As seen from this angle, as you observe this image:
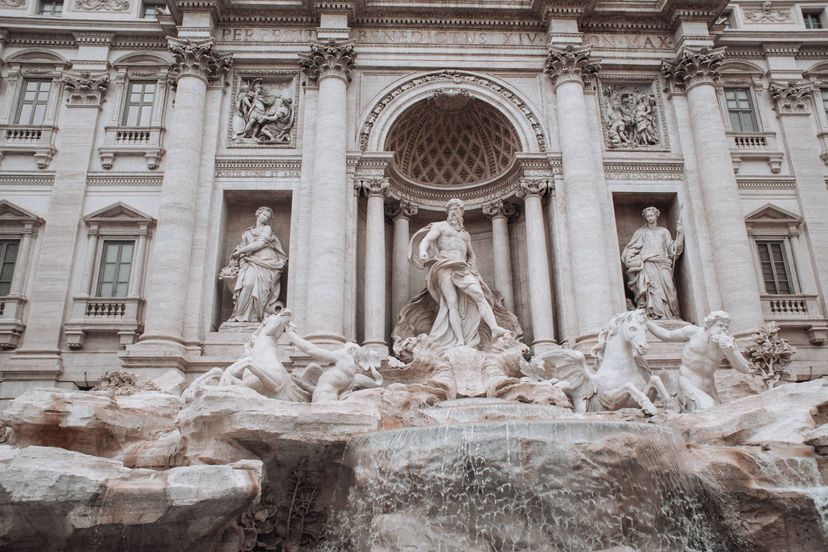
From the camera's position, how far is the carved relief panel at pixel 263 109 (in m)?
18.0

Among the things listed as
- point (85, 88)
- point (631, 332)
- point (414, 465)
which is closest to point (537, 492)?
point (414, 465)

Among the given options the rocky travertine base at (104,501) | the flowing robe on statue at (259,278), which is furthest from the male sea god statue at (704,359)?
the flowing robe on statue at (259,278)

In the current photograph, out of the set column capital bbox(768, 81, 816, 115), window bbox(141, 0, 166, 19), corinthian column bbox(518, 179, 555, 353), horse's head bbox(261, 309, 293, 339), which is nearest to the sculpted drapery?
horse's head bbox(261, 309, 293, 339)

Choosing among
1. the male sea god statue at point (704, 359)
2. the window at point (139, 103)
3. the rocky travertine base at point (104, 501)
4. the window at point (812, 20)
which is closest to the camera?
the rocky travertine base at point (104, 501)

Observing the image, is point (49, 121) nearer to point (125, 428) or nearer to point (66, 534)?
point (125, 428)

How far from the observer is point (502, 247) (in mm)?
18422

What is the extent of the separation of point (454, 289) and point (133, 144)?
34.5ft

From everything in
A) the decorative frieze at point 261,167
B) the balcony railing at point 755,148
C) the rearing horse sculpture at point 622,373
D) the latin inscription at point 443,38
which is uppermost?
the latin inscription at point 443,38

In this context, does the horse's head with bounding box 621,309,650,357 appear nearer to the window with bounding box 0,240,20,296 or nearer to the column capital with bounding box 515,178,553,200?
the column capital with bounding box 515,178,553,200

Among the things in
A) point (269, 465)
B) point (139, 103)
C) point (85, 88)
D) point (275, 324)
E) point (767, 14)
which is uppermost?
point (767, 14)

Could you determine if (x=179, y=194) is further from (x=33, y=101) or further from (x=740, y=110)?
(x=740, y=110)

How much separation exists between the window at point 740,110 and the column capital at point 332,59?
11.9 m

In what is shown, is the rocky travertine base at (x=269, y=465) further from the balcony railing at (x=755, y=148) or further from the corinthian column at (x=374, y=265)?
the balcony railing at (x=755, y=148)

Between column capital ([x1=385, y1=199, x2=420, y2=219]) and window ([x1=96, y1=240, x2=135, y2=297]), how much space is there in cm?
734
